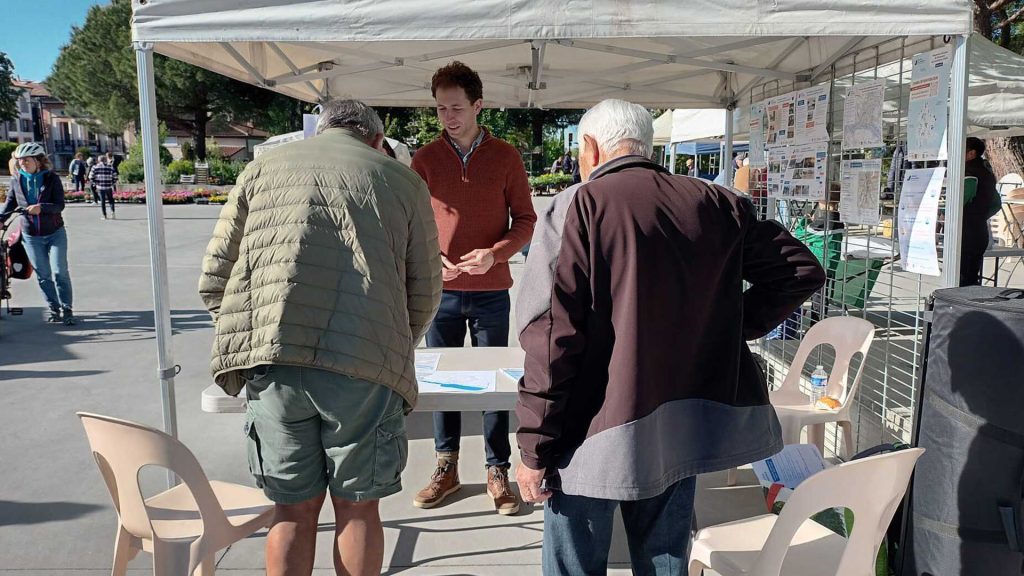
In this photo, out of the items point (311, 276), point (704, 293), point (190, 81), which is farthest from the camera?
point (190, 81)

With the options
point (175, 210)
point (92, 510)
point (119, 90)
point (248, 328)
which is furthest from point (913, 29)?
point (119, 90)

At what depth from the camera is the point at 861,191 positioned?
132 inches

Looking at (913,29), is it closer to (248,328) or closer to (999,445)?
(999,445)

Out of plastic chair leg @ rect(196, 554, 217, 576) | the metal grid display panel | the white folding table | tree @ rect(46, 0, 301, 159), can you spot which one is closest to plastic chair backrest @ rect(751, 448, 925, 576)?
the metal grid display panel

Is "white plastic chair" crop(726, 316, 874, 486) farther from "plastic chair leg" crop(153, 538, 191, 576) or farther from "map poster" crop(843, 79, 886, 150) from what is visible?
"plastic chair leg" crop(153, 538, 191, 576)

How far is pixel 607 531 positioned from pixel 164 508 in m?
1.42

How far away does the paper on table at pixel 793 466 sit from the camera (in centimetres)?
292

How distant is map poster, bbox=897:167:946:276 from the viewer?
2697mm

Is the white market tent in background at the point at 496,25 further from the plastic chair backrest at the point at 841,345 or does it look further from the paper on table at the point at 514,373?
the paper on table at the point at 514,373

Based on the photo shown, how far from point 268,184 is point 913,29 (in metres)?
2.12

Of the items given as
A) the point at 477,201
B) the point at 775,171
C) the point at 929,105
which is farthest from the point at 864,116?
the point at 477,201

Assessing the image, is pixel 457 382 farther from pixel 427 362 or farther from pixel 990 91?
pixel 990 91

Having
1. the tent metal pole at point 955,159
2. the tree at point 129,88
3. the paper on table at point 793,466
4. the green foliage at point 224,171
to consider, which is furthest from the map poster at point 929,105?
the tree at point 129,88

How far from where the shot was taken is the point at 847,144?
3.43 metres
